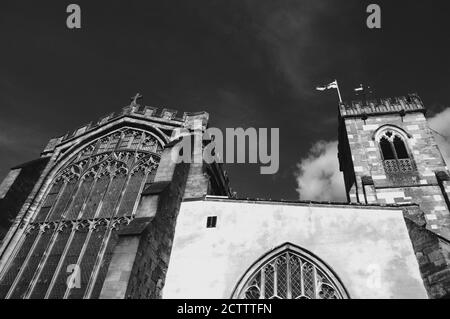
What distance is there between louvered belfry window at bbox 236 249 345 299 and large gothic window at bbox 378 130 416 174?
30.8 ft

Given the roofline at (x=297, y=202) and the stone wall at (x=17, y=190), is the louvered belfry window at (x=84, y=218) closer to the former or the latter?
the stone wall at (x=17, y=190)

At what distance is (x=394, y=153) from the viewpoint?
1805cm

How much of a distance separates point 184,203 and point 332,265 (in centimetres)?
552

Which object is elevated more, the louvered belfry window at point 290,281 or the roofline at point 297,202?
the roofline at point 297,202

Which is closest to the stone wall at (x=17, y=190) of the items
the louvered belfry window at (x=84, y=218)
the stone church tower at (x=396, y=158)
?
the louvered belfry window at (x=84, y=218)

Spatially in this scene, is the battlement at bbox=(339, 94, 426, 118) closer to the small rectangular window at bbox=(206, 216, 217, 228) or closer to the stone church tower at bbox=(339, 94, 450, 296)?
the stone church tower at bbox=(339, 94, 450, 296)

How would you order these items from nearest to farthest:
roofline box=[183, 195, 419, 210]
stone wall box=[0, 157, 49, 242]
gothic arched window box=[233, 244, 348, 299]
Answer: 1. gothic arched window box=[233, 244, 348, 299]
2. roofline box=[183, 195, 419, 210]
3. stone wall box=[0, 157, 49, 242]

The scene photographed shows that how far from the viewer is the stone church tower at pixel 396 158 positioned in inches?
607

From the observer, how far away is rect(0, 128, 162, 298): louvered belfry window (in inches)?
457

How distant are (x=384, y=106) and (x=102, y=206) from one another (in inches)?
647

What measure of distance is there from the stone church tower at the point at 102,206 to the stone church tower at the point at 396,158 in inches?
289

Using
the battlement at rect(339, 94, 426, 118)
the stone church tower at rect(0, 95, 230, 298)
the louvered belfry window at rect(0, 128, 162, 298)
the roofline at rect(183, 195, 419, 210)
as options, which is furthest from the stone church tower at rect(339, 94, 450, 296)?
the louvered belfry window at rect(0, 128, 162, 298)
